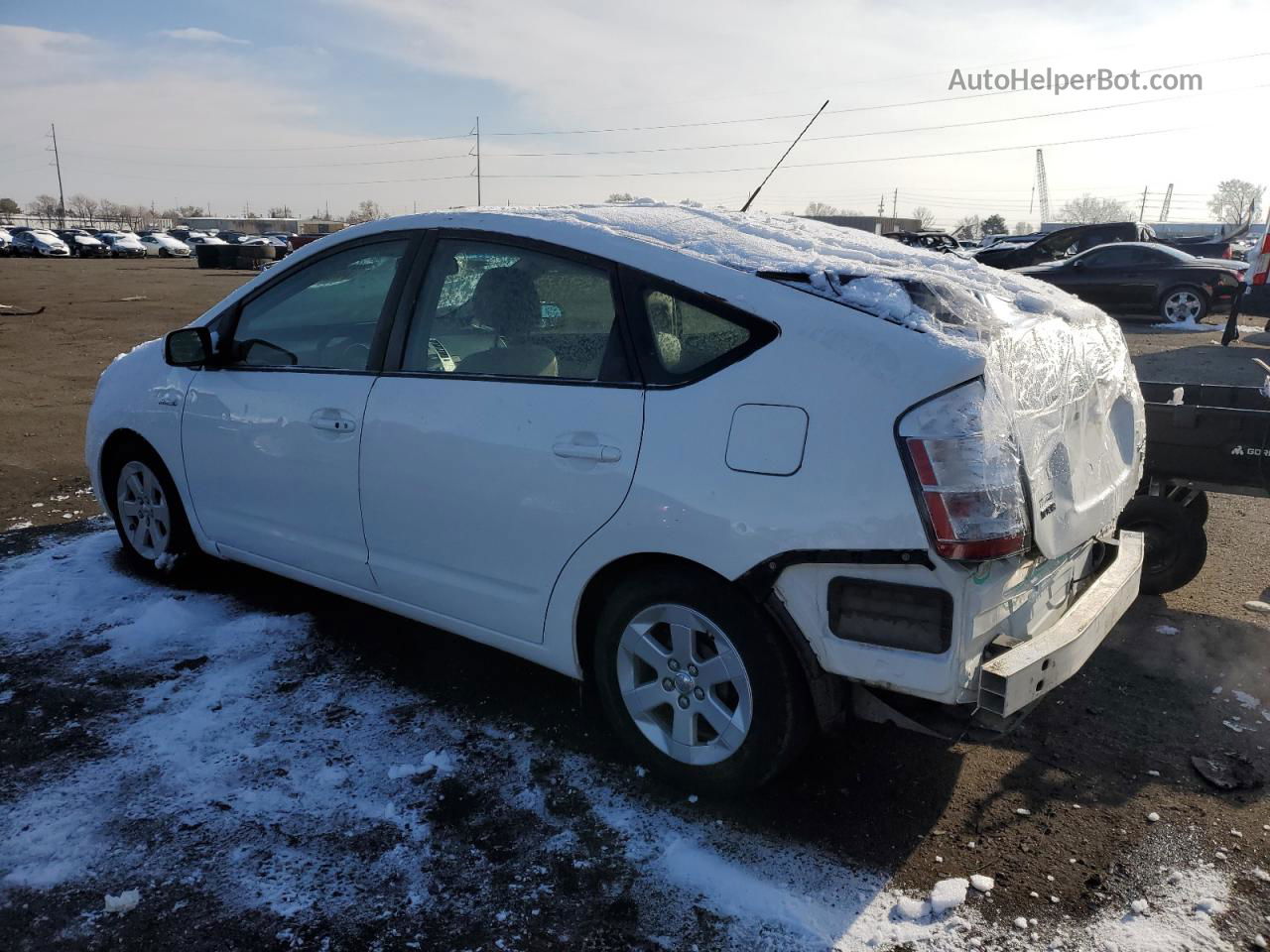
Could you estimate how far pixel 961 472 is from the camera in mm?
2389

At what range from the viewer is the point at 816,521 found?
8.20 feet

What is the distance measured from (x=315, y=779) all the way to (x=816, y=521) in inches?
71.3

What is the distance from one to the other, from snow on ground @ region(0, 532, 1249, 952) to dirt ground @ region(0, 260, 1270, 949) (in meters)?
0.06

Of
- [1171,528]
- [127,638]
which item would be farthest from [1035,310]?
[127,638]

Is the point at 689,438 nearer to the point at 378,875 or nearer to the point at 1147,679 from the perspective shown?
the point at 378,875

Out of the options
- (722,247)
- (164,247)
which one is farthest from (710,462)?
(164,247)

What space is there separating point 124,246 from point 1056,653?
65951 millimetres

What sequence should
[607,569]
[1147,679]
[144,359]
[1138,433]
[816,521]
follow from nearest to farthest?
[816,521] < [607,569] < [1138,433] < [1147,679] < [144,359]

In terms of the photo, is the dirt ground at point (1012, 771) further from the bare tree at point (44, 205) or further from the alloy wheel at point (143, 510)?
the bare tree at point (44, 205)

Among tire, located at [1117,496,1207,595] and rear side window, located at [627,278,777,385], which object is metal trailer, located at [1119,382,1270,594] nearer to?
tire, located at [1117,496,1207,595]

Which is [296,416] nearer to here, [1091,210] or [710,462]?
[710,462]

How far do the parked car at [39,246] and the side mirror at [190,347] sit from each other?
58292 mm

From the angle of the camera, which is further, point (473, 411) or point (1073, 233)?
point (1073, 233)

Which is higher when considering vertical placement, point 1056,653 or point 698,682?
point 1056,653
